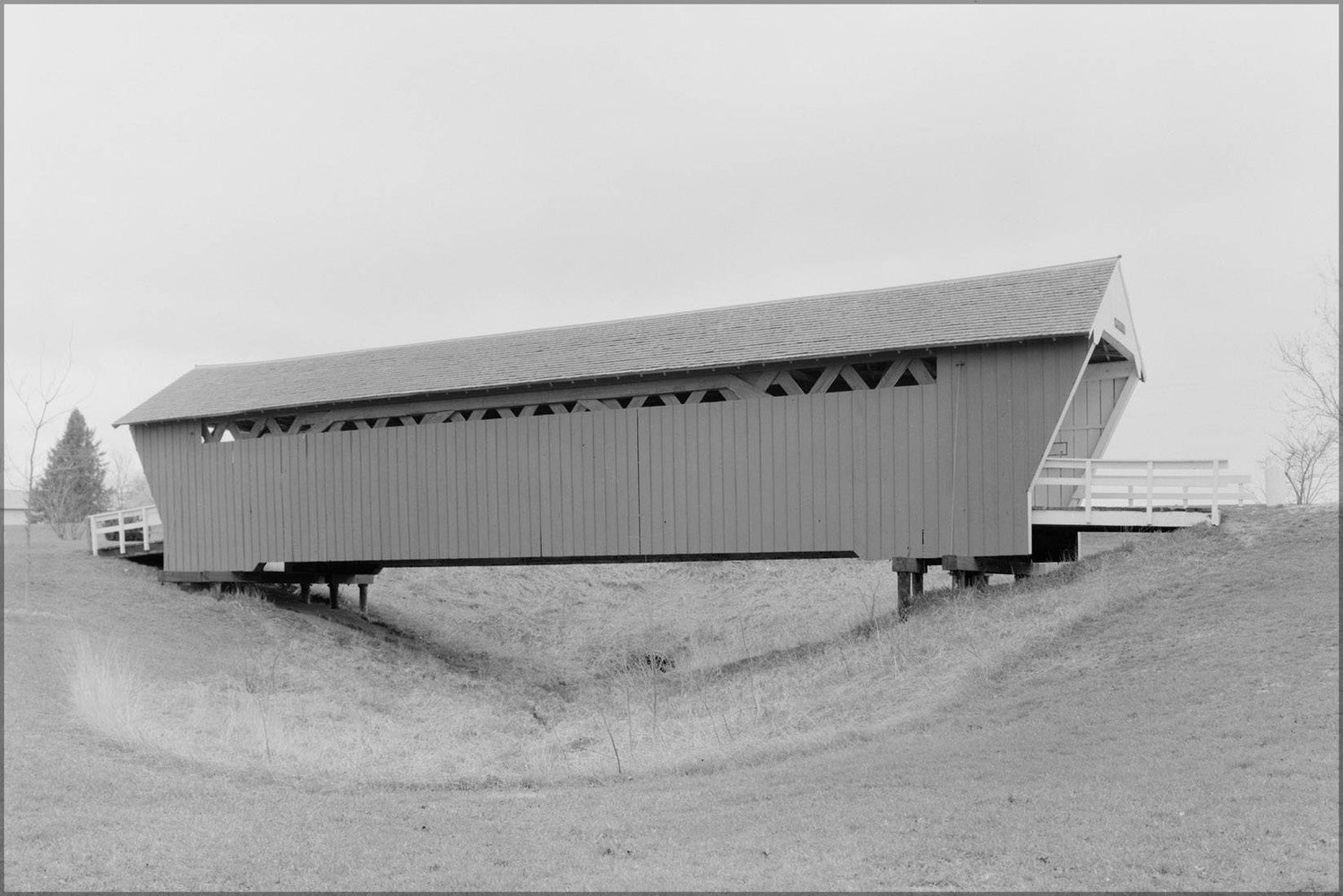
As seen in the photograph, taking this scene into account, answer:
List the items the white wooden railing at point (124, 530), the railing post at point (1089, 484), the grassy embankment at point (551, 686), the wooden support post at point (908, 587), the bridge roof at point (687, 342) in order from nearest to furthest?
the grassy embankment at point (551, 686)
the railing post at point (1089, 484)
the bridge roof at point (687, 342)
the wooden support post at point (908, 587)
the white wooden railing at point (124, 530)

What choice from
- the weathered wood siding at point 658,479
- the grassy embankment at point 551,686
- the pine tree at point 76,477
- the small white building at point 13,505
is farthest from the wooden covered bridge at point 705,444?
the small white building at point 13,505

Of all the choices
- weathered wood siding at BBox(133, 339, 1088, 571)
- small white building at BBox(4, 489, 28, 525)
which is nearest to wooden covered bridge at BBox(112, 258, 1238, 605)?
weathered wood siding at BBox(133, 339, 1088, 571)

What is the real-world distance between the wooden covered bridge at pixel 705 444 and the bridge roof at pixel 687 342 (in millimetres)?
60

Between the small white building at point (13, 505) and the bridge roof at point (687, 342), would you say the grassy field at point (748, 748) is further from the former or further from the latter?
the small white building at point (13, 505)

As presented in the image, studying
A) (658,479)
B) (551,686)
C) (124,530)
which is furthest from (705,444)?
(124,530)

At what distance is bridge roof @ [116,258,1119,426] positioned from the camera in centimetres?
1602

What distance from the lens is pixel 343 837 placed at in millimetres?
8062

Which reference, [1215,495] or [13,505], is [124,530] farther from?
[13,505]

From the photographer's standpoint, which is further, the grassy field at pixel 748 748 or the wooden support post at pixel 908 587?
the wooden support post at pixel 908 587

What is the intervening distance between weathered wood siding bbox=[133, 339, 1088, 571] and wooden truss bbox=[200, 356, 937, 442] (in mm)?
318

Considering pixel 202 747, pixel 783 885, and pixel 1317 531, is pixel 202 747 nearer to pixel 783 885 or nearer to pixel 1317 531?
pixel 783 885

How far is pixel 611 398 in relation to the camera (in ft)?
60.9

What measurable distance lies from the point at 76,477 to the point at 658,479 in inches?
1384

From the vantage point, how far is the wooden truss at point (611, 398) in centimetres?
1695
